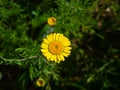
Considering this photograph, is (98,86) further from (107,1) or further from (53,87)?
(107,1)

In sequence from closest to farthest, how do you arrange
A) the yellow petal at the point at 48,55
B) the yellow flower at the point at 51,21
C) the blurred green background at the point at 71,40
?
the yellow petal at the point at 48,55
the yellow flower at the point at 51,21
the blurred green background at the point at 71,40

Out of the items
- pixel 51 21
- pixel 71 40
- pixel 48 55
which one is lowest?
pixel 71 40

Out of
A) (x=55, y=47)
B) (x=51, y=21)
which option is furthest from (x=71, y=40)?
(x=55, y=47)

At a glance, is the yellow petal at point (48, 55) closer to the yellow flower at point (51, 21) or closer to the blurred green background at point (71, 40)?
the blurred green background at point (71, 40)

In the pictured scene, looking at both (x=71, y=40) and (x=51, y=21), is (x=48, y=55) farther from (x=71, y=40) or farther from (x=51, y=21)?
(x=71, y=40)

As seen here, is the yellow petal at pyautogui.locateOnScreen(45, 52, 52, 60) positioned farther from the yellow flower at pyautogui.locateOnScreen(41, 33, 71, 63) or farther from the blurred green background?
the blurred green background

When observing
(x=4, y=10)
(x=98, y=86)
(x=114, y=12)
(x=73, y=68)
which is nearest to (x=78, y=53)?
→ (x=73, y=68)

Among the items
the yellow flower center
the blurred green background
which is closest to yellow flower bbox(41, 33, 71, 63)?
the yellow flower center

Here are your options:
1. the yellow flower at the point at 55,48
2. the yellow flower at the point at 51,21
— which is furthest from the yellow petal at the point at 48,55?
the yellow flower at the point at 51,21
